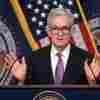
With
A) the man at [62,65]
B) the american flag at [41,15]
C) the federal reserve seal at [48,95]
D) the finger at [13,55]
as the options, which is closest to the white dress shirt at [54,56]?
the man at [62,65]

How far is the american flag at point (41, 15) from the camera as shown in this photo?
8.66 metres

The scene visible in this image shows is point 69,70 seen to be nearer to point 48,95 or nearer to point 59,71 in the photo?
point 59,71

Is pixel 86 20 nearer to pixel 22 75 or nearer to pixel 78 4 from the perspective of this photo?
pixel 78 4

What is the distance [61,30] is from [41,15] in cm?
30

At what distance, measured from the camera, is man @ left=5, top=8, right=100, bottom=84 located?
342 inches

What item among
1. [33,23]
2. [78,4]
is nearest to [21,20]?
[33,23]

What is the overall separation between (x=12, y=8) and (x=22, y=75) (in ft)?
2.62

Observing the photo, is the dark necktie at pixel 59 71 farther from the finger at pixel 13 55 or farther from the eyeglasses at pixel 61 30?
the finger at pixel 13 55

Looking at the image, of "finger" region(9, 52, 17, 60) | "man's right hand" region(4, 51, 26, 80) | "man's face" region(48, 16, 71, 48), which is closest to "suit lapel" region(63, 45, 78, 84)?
"man's face" region(48, 16, 71, 48)

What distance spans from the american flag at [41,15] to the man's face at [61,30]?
9cm

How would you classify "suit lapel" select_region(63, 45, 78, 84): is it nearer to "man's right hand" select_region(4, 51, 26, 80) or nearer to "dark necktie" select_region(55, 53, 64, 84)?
"dark necktie" select_region(55, 53, 64, 84)

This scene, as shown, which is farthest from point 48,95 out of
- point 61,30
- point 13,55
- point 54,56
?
point 61,30

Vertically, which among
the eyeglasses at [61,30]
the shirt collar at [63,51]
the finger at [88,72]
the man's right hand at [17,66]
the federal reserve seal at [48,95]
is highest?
the eyeglasses at [61,30]

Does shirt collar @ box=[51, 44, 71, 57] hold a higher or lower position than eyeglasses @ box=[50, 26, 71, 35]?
lower
